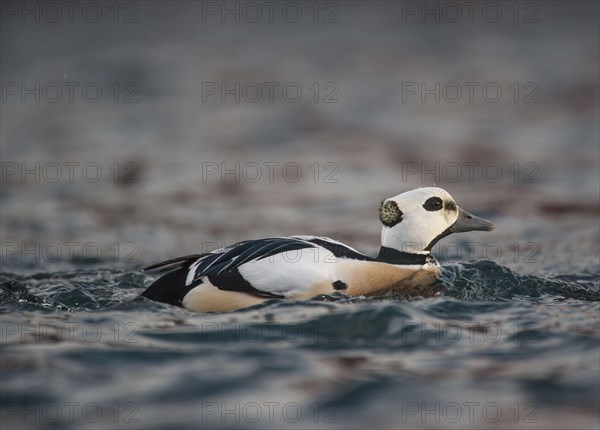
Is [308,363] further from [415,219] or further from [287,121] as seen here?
[287,121]

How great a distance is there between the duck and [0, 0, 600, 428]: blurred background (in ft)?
1.82

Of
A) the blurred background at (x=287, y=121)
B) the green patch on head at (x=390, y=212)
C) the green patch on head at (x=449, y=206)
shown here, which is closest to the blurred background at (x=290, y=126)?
the blurred background at (x=287, y=121)

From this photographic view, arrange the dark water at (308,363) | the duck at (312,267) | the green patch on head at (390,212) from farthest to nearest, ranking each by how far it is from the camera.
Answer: the green patch on head at (390,212) → the duck at (312,267) → the dark water at (308,363)

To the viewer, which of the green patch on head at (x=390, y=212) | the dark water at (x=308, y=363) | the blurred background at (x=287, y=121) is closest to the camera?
the dark water at (x=308, y=363)

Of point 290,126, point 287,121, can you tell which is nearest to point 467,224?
point 290,126

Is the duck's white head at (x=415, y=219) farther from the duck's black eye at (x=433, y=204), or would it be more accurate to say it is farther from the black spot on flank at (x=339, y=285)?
the black spot on flank at (x=339, y=285)

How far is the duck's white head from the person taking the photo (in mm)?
7914

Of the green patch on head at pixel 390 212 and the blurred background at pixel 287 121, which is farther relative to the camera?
the blurred background at pixel 287 121

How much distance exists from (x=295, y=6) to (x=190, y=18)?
6.70 feet

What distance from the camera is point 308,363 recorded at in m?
6.21

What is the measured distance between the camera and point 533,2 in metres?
20.1

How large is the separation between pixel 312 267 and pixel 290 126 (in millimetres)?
8591

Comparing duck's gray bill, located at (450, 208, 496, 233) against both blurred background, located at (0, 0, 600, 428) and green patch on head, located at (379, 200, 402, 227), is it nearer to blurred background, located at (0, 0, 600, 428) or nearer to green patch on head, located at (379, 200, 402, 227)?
green patch on head, located at (379, 200, 402, 227)

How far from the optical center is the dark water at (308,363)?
549cm
